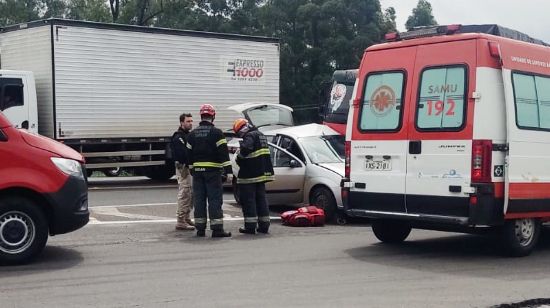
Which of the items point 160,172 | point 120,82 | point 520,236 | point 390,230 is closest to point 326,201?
point 390,230

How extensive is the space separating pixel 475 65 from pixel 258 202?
165 inches

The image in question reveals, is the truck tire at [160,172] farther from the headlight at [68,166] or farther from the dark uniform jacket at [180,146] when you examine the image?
the headlight at [68,166]

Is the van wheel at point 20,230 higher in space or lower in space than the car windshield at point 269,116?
lower

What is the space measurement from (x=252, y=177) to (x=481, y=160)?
12.8 feet

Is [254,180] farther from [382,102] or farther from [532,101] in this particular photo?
[532,101]

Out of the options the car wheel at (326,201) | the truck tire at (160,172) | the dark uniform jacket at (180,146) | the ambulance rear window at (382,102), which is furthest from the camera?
the truck tire at (160,172)

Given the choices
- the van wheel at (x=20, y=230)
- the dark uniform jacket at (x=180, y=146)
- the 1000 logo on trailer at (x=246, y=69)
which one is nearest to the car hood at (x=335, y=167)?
the dark uniform jacket at (x=180, y=146)

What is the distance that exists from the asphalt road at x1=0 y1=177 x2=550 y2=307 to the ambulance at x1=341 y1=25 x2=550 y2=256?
0.60m

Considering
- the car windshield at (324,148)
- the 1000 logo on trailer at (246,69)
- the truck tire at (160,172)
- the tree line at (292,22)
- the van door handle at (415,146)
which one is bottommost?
the truck tire at (160,172)

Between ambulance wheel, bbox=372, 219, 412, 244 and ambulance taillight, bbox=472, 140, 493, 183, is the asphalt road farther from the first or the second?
ambulance taillight, bbox=472, 140, 493, 183

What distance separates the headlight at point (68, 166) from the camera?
8609 millimetres

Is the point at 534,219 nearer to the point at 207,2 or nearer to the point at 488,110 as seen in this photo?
the point at 488,110

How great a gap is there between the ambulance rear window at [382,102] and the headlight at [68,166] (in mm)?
3578

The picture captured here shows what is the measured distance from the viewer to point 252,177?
11.3m
